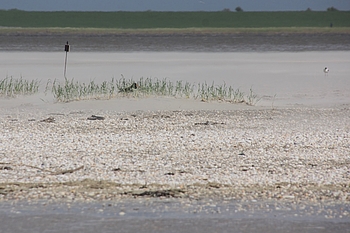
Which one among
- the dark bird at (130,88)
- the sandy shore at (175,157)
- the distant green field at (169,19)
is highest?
the sandy shore at (175,157)

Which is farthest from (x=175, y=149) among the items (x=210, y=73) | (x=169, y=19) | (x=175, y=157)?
(x=169, y=19)

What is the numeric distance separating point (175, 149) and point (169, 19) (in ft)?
352

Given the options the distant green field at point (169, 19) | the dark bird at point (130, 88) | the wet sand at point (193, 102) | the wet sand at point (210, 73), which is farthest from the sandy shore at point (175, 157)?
the distant green field at point (169, 19)

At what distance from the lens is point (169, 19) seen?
11656 centimetres

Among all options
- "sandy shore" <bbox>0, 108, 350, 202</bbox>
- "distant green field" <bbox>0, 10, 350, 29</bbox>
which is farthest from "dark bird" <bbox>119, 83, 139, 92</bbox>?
"distant green field" <bbox>0, 10, 350, 29</bbox>

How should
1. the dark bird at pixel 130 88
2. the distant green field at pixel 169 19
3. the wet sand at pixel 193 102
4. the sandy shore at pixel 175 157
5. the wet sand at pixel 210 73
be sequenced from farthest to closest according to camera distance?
the distant green field at pixel 169 19
the dark bird at pixel 130 88
the wet sand at pixel 210 73
the sandy shore at pixel 175 157
the wet sand at pixel 193 102

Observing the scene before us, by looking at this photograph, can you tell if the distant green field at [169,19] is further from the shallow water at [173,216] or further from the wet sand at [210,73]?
the shallow water at [173,216]

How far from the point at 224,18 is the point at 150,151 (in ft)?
361

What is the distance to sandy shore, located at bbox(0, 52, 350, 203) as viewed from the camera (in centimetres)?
784

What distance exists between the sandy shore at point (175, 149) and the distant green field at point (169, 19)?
84.4m

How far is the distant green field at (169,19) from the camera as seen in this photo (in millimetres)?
104694

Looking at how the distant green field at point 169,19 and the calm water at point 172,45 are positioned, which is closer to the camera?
the calm water at point 172,45

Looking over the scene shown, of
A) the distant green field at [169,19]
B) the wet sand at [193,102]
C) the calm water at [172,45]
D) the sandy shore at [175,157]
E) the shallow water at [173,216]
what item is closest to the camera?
the shallow water at [173,216]

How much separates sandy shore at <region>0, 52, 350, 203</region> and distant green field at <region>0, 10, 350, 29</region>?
84355mm
